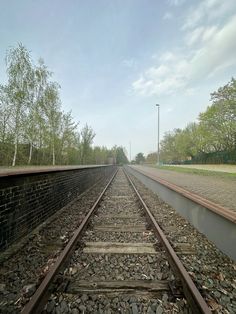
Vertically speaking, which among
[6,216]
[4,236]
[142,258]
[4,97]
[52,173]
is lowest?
[142,258]

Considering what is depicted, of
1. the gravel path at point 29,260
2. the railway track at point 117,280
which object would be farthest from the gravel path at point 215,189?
the gravel path at point 29,260

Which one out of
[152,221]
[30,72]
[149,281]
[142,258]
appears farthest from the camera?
[30,72]

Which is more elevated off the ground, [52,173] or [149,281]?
[52,173]

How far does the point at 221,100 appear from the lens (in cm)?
3472

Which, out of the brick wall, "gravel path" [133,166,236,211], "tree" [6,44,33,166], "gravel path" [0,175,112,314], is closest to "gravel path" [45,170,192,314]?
"gravel path" [0,175,112,314]

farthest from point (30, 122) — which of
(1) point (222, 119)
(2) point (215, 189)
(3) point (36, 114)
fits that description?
(1) point (222, 119)

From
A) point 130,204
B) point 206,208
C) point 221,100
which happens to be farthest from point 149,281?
point 221,100

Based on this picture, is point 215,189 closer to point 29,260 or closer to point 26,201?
point 26,201

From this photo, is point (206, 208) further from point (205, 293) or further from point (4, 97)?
point (4, 97)

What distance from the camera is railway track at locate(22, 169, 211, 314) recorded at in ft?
8.31

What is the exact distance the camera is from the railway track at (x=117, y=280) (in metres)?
2.53

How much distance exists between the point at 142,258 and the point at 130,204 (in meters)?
4.96

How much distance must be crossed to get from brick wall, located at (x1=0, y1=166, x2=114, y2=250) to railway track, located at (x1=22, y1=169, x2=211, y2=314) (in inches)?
48.3

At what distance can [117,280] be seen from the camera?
3.09m
